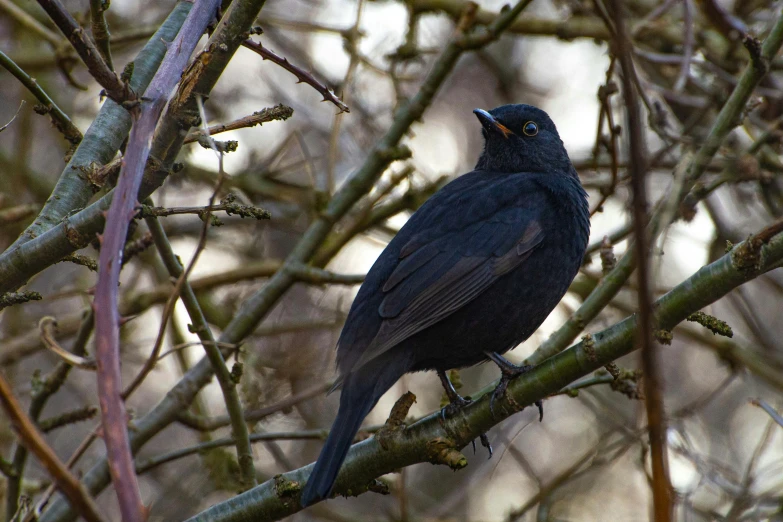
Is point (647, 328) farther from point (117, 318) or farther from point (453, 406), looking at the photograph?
point (453, 406)

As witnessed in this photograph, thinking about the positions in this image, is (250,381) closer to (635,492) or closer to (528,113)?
(528,113)

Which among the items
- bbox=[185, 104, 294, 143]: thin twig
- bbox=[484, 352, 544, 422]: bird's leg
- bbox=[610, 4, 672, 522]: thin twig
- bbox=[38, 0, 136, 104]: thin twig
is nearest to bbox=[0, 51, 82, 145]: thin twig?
bbox=[38, 0, 136, 104]: thin twig

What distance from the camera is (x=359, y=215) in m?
5.33

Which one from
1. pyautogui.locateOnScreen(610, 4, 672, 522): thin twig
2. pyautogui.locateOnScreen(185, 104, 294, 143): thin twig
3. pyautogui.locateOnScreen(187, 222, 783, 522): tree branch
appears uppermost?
pyautogui.locateOnScreen(185, 104, 294, 143): thin twig

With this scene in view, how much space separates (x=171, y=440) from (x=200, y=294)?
558cm

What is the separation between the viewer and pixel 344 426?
3258mm

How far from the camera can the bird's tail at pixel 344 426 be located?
2945 millimetres

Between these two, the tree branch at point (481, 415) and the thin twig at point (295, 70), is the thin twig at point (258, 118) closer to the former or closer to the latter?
the thin twig at point (295, 70)

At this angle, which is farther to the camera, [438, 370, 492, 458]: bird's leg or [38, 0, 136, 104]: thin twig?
[438, 370, 492, 458]: bird's leg

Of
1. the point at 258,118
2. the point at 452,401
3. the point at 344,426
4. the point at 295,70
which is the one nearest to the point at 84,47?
the point at 258,118

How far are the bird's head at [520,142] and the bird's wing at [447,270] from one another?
0.76 metres

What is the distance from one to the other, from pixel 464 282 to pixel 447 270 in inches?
4.8

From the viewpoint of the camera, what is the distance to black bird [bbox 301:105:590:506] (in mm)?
3865

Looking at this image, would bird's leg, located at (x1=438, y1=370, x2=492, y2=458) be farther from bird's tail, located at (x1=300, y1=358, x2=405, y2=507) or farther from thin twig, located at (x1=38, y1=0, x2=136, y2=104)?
thin twig, located at (x1=38, y1=0, x2=136, y2=104)
